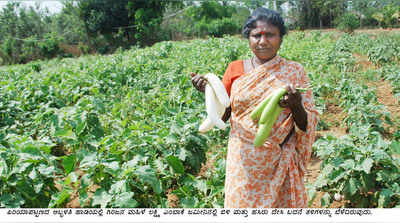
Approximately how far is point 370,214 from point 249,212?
0.68 metres

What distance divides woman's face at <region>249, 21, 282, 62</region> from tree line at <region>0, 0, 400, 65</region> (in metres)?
23.0

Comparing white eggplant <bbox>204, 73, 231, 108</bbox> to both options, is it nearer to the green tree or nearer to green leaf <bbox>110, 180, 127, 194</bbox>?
green leaf <bbox>110, 180, 127, 194</bbox>

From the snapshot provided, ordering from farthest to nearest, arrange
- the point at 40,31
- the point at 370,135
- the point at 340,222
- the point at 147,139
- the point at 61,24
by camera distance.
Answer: the point at 61,24, the point at 40,31, the point at 370,135, the point at 147,139, the point at 340,222

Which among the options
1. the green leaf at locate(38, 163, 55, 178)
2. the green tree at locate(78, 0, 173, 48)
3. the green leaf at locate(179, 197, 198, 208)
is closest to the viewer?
the green leaf at locate(38, 163, 55, 178)

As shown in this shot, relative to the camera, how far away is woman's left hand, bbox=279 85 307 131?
1.54 m

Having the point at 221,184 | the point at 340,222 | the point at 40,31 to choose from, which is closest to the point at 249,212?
the point at 340,222

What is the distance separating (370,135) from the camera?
2.88m

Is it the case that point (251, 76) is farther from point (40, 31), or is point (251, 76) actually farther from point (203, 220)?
point (40, 31)

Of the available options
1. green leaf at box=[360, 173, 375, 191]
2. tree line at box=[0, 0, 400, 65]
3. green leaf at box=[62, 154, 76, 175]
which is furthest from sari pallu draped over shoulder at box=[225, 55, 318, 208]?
tree line at box=[0, 0, 400, 65]

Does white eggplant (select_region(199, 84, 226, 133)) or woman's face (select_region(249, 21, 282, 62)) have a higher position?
woman's face (select_region(249, 21, 282, 62))

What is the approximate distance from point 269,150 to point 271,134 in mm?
92

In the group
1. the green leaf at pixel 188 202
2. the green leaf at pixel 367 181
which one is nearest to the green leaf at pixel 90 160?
the green leaf at pixel 188 202

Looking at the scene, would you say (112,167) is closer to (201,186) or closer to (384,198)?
(201,186)

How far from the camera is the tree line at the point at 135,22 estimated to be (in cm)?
2825
